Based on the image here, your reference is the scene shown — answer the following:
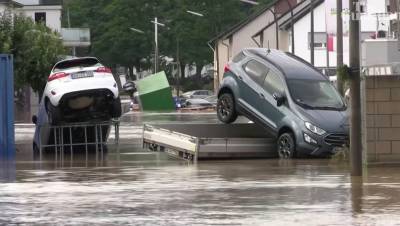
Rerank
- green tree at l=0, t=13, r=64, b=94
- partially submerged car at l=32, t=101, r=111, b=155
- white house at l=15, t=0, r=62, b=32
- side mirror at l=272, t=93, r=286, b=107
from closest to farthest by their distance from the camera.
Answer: side mirror at l=272, t=93, r=286, b=107, partially submerged car at l=32, t=101, r=111, b=155, green tree at l=0, t=13, r=64, b=94, white house at l=15, t=0, r=62, b=32

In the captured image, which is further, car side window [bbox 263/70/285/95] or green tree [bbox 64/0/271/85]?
green tree [bbox 64/0/271/85]

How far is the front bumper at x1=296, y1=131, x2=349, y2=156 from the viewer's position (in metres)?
20.9

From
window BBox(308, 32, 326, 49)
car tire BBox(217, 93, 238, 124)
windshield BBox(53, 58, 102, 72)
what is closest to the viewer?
car tire BBox(217, 93, 238, 124)

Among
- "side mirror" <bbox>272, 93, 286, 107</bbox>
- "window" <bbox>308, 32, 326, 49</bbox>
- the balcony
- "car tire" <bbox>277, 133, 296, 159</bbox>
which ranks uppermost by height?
the balcony

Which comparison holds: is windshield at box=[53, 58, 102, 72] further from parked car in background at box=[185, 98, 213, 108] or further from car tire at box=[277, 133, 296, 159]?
parked car in background at box=[185, 98, 213, 108]

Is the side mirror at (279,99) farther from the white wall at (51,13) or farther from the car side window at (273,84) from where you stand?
the white wall at (51,13)

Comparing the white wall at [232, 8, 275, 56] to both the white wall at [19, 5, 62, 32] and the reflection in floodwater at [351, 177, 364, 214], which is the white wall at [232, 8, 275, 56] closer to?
the white wall at [19, 5, 62, 32]

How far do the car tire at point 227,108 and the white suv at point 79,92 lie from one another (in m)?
2.69

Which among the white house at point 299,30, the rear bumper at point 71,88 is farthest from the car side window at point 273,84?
the white house at point 299,30

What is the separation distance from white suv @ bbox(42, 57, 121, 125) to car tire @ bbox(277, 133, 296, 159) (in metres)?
4.71

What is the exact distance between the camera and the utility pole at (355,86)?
615 inches

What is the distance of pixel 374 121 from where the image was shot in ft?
59.8

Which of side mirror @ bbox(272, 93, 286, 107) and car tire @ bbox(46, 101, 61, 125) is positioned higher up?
side mirror @ bbox(272, 93, 286, 107)

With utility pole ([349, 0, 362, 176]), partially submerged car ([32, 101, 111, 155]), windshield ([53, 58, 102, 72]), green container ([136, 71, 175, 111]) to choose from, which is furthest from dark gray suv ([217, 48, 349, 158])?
green container ([136, 71, 175, 111])
